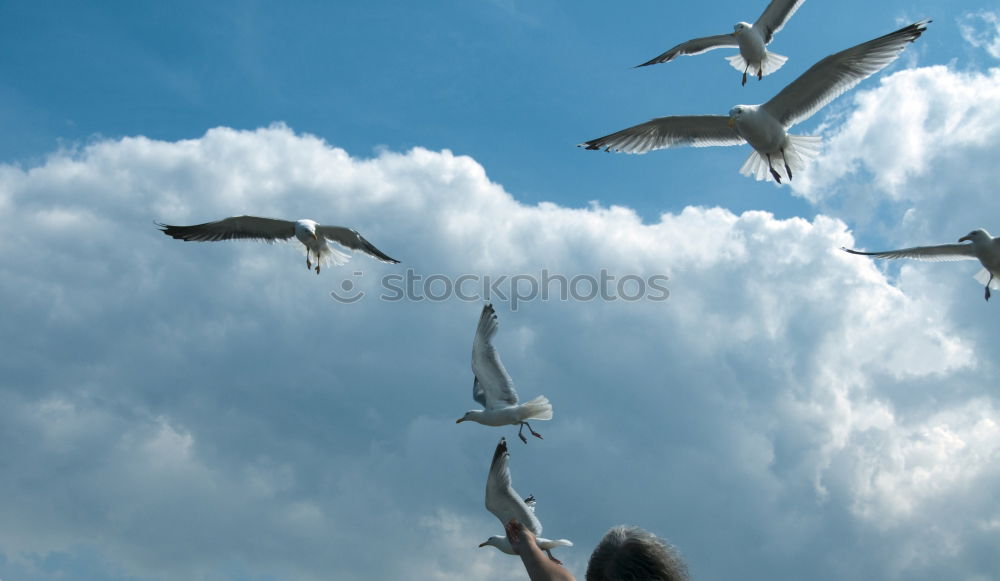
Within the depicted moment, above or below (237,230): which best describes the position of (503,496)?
below

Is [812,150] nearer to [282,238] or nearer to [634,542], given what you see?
[282,238]

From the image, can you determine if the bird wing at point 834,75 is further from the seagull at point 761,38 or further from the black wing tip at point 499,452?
the black wing tip at point 499,452

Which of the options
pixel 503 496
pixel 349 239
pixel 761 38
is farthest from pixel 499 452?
pixel 761 38

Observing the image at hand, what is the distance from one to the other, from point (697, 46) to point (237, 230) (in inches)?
354

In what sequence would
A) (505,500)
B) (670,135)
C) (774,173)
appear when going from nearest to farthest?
(505,500) → (774,173) → (670,135)

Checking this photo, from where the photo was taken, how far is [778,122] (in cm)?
1321

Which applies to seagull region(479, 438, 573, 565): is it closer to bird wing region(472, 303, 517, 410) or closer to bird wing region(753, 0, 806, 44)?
bird wing region(472, 303, 517, 410)

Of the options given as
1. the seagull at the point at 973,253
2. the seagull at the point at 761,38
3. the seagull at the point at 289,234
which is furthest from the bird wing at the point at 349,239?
the seagull at the point at 973,253

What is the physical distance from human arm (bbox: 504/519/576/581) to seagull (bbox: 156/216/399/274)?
12395 mm

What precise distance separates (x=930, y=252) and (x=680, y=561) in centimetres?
1378

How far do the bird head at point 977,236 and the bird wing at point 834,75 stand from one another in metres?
3.41

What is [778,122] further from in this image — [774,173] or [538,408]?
[538,408]

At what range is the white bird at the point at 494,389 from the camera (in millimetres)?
12508

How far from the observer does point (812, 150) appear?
43.6 ft
